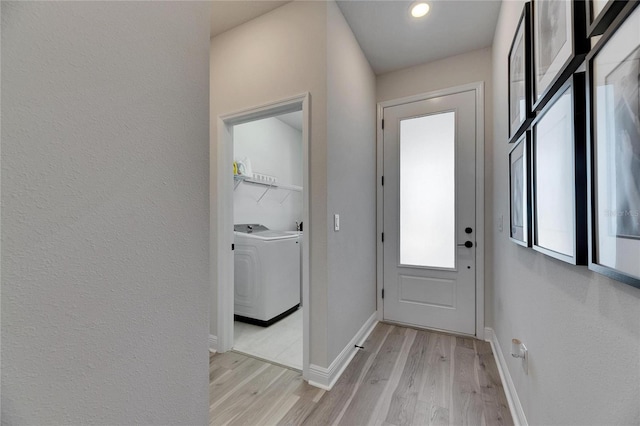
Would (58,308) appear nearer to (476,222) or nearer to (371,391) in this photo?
(371,391)

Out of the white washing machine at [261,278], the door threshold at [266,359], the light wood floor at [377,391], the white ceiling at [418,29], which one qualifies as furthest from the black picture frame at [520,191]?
the white washing machine at [261,278]

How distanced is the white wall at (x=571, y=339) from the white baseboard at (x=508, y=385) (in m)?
0.06

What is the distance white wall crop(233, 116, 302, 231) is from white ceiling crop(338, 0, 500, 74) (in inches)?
67.2

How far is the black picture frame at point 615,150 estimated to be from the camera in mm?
527

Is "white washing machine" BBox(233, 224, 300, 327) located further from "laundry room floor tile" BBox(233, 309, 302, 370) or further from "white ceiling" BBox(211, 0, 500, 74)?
"white ceiling" BBox(211, 0, 500, 74)

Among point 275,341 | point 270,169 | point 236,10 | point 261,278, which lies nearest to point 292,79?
point 236,10

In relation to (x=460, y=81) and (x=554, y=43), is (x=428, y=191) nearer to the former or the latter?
(x=460, y=81)

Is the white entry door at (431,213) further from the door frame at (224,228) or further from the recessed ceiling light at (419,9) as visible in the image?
the door frame at (224,228)

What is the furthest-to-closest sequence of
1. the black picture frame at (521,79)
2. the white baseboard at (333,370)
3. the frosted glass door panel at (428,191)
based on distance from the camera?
the frosted glass door panel at (428,191)
the white baseboard at (333,370)
the black picture frame at (521,79)

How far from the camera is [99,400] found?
0.57 meters

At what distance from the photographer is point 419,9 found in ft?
6.59

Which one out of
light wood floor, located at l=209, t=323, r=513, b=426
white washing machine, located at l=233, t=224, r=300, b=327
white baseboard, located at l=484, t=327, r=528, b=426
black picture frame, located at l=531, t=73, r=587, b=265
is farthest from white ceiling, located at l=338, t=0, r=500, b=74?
light wood floor, located at l=209, t=323, r=513, b=426

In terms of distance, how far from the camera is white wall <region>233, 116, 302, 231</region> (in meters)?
3.35

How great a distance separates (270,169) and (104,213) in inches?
135
